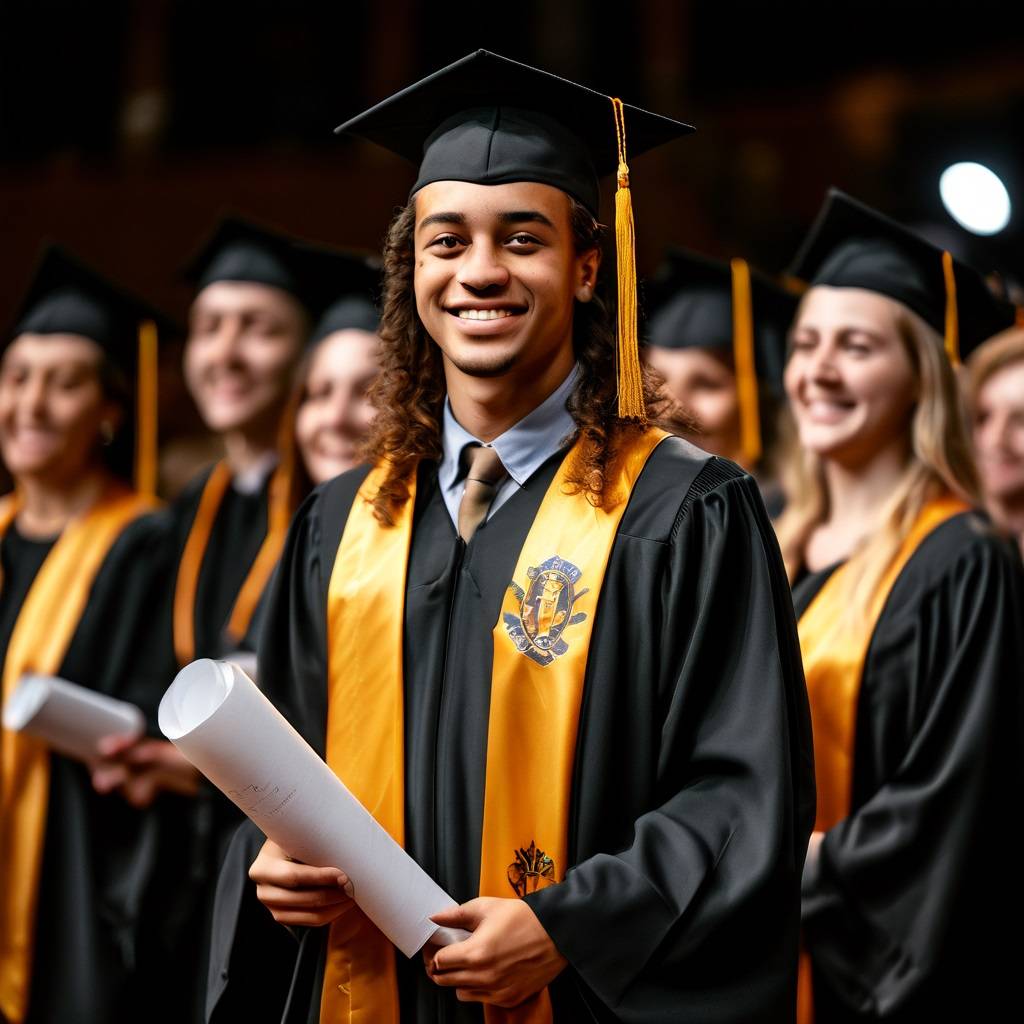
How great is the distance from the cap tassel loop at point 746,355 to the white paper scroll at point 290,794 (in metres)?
2.41

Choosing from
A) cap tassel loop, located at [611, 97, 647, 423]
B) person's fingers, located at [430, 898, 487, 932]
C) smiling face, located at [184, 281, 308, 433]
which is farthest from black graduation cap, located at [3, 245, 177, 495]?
person's fingers, located at [430, 898, 487, 932]

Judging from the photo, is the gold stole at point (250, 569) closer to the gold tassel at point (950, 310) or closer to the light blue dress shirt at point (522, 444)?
the light blue dress shirt at point (522, 444)

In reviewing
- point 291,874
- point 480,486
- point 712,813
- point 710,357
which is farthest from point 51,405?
point 712,813

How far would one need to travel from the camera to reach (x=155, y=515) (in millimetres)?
4246

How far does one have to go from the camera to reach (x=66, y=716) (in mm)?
3551

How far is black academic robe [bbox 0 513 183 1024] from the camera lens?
12.3ft

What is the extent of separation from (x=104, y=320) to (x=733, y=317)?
74.7 inches

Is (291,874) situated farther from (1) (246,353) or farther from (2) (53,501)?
Result: (1) (246,353)

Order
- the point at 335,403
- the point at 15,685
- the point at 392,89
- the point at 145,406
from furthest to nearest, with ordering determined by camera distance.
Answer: the point at 392,89 < the point at 145,406 < the point at 335,403 < the point at 15,685

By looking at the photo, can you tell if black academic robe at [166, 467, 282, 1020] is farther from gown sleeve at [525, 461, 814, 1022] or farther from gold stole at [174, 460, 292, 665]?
gown sleeve at [525, 461, 814, 1022]

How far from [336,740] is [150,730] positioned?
1.82 m

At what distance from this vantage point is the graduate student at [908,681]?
299 cm

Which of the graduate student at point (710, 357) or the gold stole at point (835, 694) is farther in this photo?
the graduate student at point (710, 357)

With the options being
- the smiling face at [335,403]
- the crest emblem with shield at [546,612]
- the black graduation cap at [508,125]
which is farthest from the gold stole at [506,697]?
the smiling face at [335,403]
